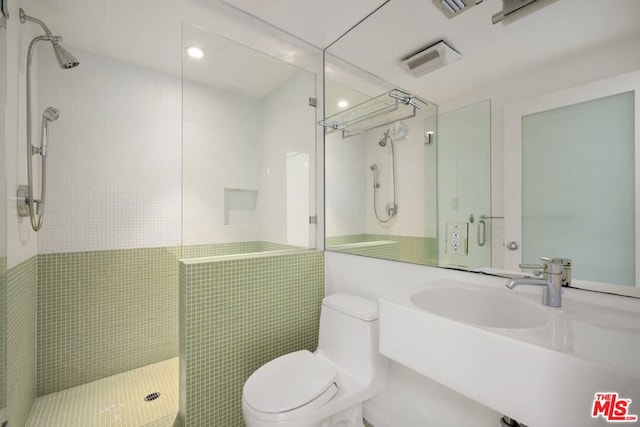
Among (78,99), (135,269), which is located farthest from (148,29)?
(135,269)

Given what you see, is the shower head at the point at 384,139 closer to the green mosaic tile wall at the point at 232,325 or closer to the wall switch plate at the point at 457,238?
the wall switch plate at the point at 457,238

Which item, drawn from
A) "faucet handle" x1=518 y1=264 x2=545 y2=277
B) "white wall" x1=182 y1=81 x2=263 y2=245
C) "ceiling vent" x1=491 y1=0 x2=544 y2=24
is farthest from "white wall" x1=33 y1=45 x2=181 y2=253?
"faucet handle" x1=518 y1=264 x2=545 y2=277

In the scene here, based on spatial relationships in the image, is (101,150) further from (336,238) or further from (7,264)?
(336,238)

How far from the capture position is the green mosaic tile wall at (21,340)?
49.5 inches

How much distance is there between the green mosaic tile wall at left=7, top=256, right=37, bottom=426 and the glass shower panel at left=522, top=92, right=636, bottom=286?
224 cm

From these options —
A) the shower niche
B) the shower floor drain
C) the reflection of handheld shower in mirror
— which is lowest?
the shower floor drain

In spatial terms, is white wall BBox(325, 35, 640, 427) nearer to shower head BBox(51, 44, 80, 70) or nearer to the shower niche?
the shower niche

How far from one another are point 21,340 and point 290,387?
1.44m

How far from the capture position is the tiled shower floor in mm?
1653

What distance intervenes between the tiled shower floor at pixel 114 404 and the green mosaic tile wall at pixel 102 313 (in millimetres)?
103

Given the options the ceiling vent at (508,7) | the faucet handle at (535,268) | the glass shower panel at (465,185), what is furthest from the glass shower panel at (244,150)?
the faucet handle at (535,268)

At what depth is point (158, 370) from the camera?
2.20 meters

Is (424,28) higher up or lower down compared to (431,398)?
higher up

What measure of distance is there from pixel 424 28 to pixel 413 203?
0.98 meters
